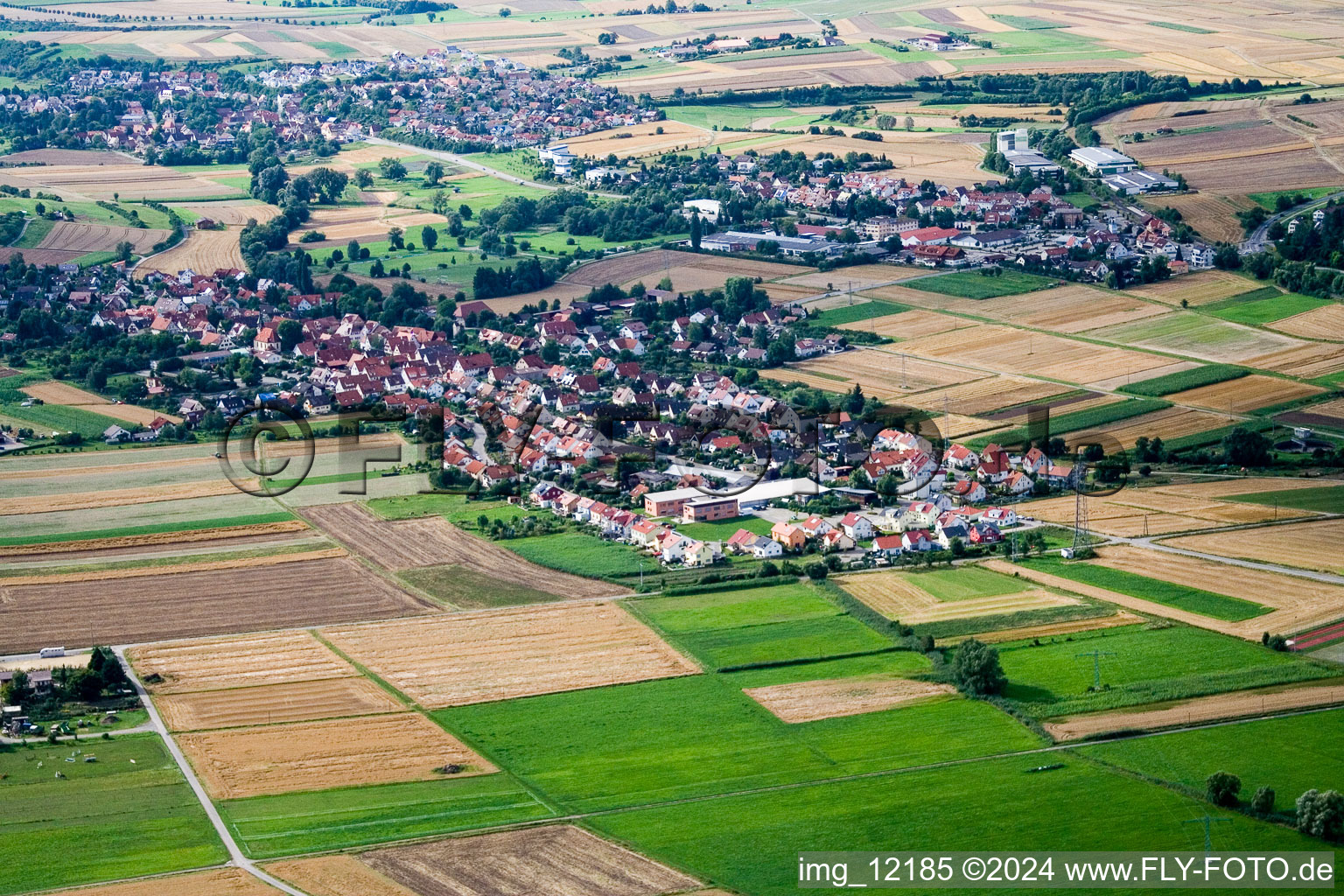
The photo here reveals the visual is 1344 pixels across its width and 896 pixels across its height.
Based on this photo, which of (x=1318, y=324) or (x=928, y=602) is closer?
(x=928, y=602)

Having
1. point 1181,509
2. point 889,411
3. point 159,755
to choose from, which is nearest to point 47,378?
point 889,411

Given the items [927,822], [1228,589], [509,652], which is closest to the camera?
[927,822]

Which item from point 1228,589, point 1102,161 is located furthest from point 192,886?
point 1102,161

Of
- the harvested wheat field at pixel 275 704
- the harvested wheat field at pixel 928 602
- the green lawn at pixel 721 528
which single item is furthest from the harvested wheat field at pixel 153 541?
the harvested wheat field at pixel 928 602

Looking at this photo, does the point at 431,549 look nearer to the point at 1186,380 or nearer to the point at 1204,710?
the point at 1204,710

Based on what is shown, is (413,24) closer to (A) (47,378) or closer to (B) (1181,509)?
(A) (47,378)

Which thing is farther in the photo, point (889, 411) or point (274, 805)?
point (889, 411)

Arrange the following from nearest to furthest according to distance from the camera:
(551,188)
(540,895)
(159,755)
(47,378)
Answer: (540,895), (159,755), (47,378), (551,188)
